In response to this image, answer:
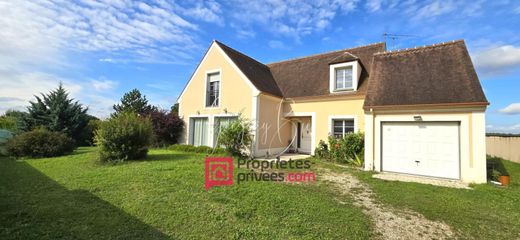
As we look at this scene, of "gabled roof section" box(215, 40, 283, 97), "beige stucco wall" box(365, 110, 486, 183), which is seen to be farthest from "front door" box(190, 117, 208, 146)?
"beige stucco wall" box(365, 110, 486, 183)

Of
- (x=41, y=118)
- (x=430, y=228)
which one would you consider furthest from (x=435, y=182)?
(x=41, y=118)

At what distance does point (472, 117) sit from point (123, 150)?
13457 millimetres

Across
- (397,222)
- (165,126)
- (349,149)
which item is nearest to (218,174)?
(397,222)

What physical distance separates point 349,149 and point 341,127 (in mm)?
2111

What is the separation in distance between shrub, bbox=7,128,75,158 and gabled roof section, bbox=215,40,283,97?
10.5m

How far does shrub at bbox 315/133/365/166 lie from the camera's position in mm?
10859

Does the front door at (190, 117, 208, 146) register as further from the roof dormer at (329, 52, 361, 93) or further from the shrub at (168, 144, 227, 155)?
the roof dormer at (329, 52, 361, 93)

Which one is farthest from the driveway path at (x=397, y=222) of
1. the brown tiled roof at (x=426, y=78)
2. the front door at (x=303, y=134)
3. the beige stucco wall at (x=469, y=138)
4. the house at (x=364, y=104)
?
the front door at (x=303, y=134)

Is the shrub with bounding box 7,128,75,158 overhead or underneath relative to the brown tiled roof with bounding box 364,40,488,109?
underneath

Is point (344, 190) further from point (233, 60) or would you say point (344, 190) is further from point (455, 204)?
point (233, 60)

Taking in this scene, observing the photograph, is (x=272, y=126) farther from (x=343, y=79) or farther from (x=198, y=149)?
(x=343, y=79)

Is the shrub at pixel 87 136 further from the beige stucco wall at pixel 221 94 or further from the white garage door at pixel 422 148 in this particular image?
the white garage door at pixel 422 148

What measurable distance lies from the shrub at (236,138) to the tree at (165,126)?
4.91 metres

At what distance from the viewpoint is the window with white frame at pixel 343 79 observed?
42.9ft
